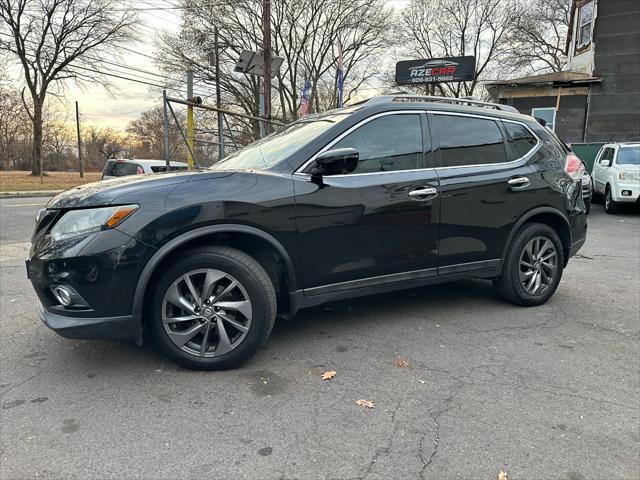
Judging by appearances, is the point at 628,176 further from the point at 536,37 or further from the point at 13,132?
the point at 13,132

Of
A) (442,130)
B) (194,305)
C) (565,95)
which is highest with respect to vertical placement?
(565,95)

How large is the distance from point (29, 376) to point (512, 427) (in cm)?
290

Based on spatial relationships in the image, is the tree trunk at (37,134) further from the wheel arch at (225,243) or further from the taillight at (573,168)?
the taillight at (573,168)

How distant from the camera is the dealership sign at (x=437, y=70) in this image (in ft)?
77.7

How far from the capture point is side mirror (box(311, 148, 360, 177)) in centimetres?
321

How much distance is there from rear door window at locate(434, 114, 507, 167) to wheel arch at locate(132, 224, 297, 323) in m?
1.61

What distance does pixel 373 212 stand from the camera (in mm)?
3510

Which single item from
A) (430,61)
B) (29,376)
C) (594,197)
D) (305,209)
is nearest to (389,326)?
(305,209)

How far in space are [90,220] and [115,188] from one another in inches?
10.1

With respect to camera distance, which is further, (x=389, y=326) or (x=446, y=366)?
(x=389, y=326)

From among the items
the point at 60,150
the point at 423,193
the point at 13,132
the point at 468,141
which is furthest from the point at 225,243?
the point at 60,150

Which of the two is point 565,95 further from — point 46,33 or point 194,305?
point 46,33

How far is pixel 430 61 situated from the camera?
2430cm

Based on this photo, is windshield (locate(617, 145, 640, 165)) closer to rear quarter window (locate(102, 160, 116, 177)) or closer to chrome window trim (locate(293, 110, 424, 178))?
chrome window trim (locate(293, 110, 424, 178))
